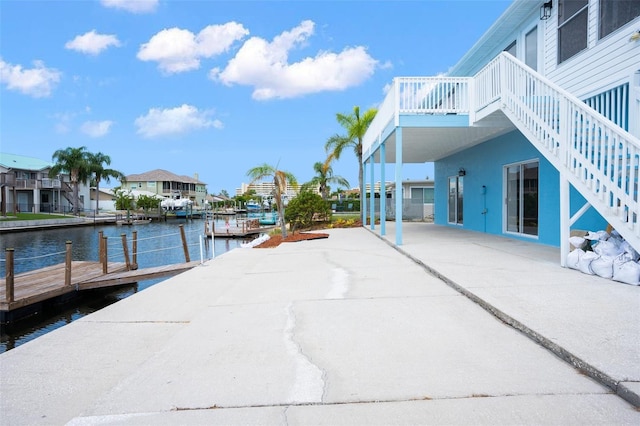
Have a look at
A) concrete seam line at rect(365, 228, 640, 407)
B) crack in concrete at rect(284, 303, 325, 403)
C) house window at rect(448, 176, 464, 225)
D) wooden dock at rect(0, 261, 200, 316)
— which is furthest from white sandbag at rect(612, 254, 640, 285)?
house window at rect(448, 176, 464, 225)

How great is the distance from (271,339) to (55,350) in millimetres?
2610

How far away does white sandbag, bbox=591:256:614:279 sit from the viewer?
599 cm

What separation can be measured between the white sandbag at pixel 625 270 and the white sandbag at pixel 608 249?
25 centimetres

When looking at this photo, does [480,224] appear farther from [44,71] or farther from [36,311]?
[44,71]

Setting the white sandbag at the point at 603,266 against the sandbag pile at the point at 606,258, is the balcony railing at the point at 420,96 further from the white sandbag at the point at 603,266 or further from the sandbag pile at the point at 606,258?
the white sandbag at the point at 603,266

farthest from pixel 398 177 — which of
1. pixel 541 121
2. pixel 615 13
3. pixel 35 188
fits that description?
pixel 35 188

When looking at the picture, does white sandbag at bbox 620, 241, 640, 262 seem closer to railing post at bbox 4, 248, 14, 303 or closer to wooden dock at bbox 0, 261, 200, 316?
wooden dock at bbox 0, 261, 200, 316

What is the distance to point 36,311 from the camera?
8.69 m

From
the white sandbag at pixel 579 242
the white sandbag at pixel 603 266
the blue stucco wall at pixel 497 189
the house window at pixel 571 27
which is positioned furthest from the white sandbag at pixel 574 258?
the house window at pixel 571 27

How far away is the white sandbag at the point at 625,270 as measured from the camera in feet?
18.1

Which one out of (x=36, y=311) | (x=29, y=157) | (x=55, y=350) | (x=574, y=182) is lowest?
(x=36, y=311)

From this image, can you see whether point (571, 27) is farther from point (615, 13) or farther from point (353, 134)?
point (353, 134)

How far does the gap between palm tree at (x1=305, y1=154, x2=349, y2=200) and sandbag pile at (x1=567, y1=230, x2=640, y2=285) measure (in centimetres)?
1726

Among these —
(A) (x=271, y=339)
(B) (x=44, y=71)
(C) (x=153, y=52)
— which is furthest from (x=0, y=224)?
(A) (x=271, y=339)
